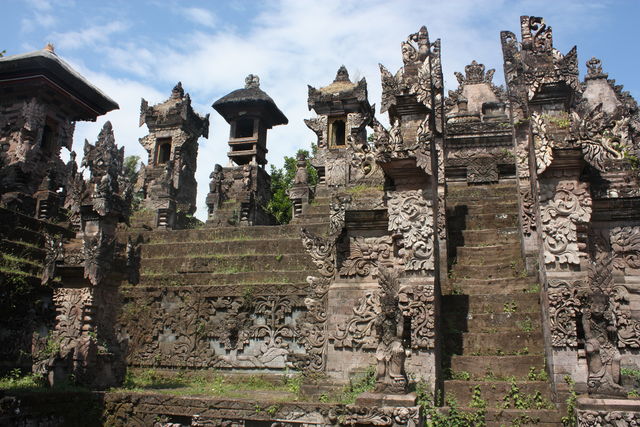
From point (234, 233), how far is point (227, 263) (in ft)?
5.38

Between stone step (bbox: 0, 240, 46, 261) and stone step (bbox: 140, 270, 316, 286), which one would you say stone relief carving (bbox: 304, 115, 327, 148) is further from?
stone step (bbox: 0, 240, 46, 261)

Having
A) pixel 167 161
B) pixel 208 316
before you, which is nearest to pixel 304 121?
pixel 167 161

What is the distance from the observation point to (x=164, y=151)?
Answer: 28516mm

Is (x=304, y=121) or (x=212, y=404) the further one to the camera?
(x=304, y=121)

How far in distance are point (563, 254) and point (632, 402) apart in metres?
2.15

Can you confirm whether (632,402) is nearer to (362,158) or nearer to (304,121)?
(362,158)

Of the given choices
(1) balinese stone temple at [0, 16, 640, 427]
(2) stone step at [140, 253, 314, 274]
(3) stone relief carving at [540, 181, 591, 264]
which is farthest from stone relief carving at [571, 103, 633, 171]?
(2) stone step at [140, 253, 314, 274]

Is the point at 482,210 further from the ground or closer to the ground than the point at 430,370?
further from the ground

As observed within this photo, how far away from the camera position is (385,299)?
24.2 ft

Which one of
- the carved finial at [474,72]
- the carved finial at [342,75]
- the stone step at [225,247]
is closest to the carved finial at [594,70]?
the carved finial at [474,72]

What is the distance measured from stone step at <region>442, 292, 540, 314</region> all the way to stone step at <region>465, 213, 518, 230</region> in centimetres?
297

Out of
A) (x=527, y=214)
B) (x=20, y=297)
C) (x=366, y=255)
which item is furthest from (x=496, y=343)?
(x=20, y=297)

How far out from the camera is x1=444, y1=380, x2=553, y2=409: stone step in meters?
7.21

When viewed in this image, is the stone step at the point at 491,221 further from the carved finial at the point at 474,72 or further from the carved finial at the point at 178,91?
the carved finial at the point at 178,91
